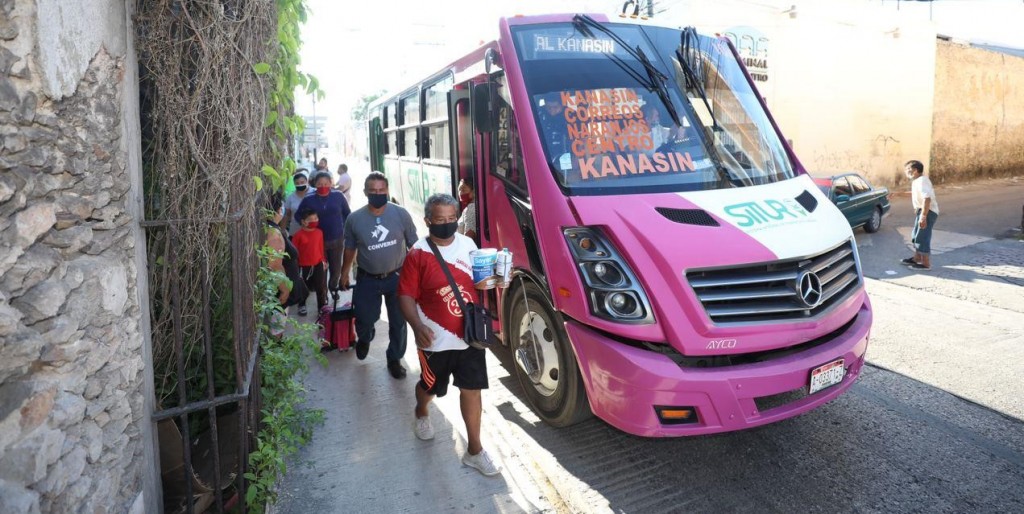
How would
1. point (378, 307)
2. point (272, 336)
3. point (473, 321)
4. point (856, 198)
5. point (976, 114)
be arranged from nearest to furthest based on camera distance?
point (473, 321) < point (272, 336) < point (378, 307) < point (856, 198) < point (976, 114)

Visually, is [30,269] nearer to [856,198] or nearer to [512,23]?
[512,23]

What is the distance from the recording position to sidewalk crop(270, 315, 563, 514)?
3.62m

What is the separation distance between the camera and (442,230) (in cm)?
383

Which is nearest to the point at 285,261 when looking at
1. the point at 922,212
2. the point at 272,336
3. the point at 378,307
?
the point at 378,307

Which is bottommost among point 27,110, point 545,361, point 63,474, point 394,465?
point 394,465

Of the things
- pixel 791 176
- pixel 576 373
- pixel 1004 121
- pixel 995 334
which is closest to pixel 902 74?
pixel 1004 121

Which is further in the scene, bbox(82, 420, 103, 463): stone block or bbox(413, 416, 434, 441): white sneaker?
bbox(413, 416, 434, 441): white sneaker

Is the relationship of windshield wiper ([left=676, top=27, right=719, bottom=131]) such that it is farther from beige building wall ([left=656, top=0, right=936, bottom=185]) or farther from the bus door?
beige building wall ([left=656, top=0, right=936, bottom=185])

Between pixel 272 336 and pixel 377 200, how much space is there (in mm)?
1317

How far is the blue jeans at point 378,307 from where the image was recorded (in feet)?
17.7

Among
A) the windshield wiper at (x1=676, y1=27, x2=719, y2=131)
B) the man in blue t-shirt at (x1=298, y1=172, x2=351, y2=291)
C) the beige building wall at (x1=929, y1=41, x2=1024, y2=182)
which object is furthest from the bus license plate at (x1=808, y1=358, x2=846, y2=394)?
the beige building wall at (x1=929, y1=41, x2=1024, y2=182)

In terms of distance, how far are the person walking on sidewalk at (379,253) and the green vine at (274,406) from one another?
0.69 meters

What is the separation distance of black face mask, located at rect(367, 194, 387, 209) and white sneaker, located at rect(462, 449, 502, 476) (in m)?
2.25

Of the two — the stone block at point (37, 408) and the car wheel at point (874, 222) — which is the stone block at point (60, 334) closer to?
the stone block at point (37, 408)
